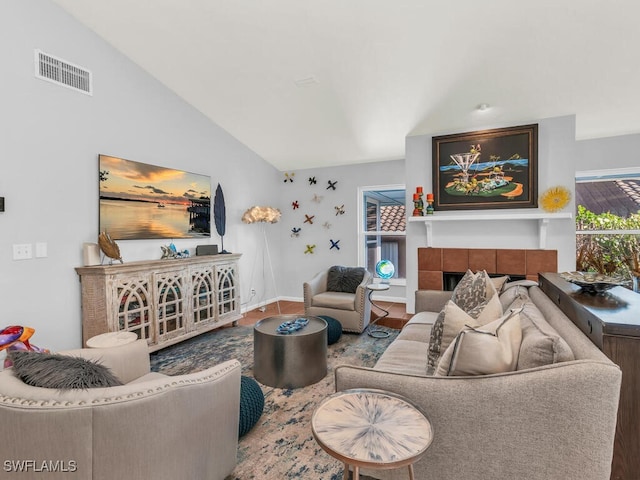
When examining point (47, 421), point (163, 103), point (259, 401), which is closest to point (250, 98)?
point (163, 103)

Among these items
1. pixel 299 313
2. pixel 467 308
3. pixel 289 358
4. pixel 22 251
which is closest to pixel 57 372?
pixel 289 358

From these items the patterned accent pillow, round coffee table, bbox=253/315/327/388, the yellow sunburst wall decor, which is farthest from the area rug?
the yellow sunburst wall decor

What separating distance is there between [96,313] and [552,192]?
189 inches

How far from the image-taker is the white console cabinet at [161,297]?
2.81m

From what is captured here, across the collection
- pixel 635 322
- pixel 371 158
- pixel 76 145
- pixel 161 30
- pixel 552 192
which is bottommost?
pixel 635 322

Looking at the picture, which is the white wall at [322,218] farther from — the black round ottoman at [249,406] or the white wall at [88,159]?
the black round ottoman at [249,406]

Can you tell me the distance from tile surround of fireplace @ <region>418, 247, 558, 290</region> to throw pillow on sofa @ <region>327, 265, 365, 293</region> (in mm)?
818

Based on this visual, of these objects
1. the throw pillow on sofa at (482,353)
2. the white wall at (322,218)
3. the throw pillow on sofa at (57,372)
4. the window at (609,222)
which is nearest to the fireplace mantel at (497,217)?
the window at (609,222)

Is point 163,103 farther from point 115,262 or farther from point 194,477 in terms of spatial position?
point 194,477

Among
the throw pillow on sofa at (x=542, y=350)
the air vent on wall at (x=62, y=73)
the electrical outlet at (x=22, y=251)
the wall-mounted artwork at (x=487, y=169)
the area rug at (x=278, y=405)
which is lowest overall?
the area rug at (x=278, y=405)

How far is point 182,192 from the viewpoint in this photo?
3.91 metres

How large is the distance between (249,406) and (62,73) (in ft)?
10.3

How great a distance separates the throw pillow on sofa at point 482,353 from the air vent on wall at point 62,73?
3.60 meters

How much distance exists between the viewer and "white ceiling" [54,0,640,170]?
2.46 metres
